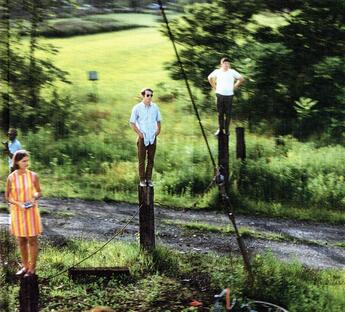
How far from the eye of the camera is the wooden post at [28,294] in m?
6.61

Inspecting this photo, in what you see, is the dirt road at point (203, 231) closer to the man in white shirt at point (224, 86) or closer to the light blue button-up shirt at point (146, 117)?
the man in white shirt at point (224, 86)

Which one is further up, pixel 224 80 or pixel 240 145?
pixel 224 80

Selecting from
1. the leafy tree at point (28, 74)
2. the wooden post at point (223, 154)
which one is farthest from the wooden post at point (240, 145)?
the leafy tree at point (28, 74)

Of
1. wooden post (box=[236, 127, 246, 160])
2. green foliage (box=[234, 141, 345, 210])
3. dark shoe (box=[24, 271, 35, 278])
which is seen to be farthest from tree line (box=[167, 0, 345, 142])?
dark shoe (box=[24, 271, 35, 278])

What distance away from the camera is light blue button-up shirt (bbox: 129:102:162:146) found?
8297 millimetres

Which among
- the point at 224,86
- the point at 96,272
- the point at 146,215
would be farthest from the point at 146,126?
the point at 224,86

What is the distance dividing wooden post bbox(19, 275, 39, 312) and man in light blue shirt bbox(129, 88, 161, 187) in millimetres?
2367

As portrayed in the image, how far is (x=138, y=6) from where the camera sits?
1122 cm

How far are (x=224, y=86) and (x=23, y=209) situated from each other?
4516 millimetres

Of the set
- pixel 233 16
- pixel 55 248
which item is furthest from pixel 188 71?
pixel 55 248

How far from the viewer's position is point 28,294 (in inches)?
260

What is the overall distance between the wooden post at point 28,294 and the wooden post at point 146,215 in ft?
6.92

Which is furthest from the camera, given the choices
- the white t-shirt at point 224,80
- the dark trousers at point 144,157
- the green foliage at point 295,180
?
the green foliage at point 295,180

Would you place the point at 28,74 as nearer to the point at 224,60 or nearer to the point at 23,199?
the point at 224,60
